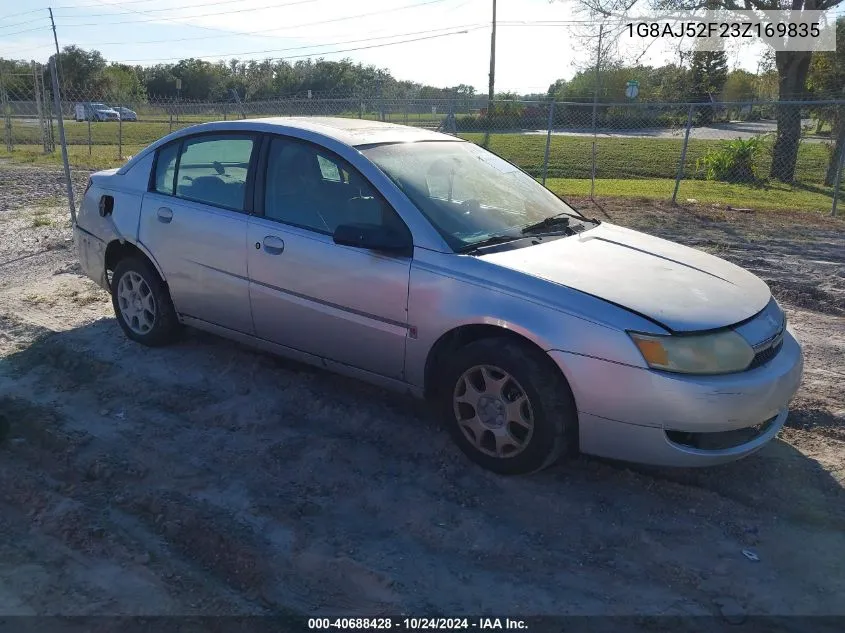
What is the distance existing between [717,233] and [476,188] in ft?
23.0

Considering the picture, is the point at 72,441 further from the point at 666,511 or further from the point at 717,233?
the point at 717,233

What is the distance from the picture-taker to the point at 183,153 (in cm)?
517

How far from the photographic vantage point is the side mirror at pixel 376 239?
389 centimetres

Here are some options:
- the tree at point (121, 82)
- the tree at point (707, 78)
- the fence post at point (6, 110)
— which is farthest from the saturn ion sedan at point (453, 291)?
the tree at point (121, 82)

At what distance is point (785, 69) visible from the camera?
2031 centimetres

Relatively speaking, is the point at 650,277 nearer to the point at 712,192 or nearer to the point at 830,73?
the point at 712,192

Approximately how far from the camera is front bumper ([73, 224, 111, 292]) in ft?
18.2

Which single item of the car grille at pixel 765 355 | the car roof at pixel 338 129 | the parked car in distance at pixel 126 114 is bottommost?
the car grille at pixel 765 355

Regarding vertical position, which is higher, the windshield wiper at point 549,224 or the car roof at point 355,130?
the car roof at point 355,130

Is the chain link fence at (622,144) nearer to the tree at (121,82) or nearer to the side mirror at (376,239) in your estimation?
the side mirror at (376,239)

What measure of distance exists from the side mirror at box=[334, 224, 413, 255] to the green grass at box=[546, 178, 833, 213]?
36.1 ft

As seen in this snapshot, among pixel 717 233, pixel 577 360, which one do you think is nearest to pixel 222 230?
pixel 577 360

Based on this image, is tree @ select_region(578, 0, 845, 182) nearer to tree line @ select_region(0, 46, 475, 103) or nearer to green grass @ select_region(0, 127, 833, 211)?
green grass @ select_region(0, 127, 833, 211)

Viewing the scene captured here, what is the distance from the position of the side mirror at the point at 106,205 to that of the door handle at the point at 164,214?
565 mm
